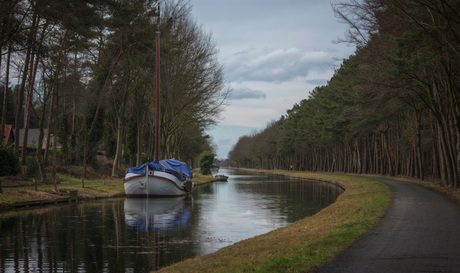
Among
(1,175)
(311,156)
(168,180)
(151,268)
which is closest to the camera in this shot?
(151,268)

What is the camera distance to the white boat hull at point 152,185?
34.6 meters

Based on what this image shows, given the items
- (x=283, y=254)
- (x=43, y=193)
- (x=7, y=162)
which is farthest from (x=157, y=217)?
(x=7, y=162)

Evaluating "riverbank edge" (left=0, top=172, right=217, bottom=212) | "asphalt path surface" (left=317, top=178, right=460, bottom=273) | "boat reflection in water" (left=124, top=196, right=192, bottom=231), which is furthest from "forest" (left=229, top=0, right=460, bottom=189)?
"riverbank edge" (left=0, top=172, right=217, bottom=212)

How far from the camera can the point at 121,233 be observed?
17438 mm

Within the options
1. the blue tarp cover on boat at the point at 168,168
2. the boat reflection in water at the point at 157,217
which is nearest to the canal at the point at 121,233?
the boat reflection in water at the point at 157,217

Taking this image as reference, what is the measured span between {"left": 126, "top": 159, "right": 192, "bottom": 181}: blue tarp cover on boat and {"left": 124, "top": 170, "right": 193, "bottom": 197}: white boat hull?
326mm

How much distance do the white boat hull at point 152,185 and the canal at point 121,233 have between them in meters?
5.69

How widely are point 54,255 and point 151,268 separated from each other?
3.28 metres

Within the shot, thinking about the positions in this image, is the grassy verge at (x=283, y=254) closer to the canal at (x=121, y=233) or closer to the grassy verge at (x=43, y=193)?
the canal at (x=121, y=233)

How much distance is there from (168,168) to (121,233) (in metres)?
18.8

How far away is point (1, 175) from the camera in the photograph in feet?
107

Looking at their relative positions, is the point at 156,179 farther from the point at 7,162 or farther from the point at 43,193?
the point at 7,162

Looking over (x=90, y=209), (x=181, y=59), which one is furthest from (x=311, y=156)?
(x=90, y=209)

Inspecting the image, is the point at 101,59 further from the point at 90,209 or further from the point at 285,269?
the point at 285,269
